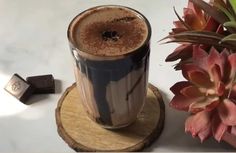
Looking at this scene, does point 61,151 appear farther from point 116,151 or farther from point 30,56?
point 30,56

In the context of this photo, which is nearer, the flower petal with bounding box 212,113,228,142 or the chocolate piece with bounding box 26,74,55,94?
the flower petal with bounding box 212,113,228,142

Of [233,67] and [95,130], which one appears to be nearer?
[233,67]

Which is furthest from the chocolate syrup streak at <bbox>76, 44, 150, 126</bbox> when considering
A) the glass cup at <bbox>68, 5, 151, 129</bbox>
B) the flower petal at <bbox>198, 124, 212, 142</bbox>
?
the flower petal at <bbox>198, 124, 212, 142</bbox>

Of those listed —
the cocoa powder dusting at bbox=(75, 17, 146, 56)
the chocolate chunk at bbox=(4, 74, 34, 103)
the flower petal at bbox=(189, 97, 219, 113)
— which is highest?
the cocoa powder dusting at bbox=(75, 17, 146, 56)

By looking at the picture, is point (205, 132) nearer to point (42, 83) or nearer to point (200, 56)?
point (200, 56)

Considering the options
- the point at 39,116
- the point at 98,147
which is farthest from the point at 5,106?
the point at 98,147

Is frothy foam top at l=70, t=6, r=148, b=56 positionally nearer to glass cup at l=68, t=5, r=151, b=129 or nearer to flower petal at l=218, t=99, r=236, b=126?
glass cup at l=68, t=5, r=151, b=129
